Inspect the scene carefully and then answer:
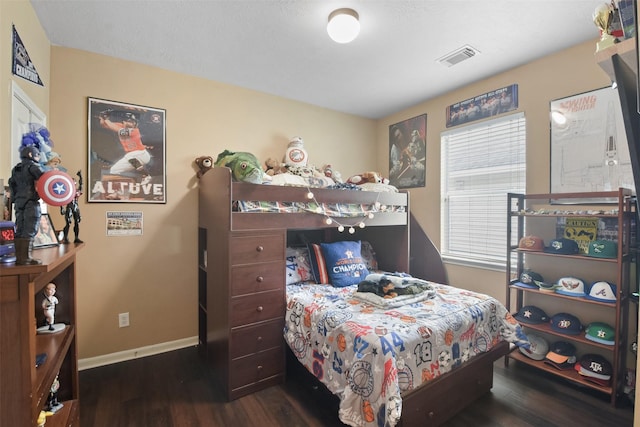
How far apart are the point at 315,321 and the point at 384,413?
0.67 meters

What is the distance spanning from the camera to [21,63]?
1.60 metres

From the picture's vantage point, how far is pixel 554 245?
2.18 metres

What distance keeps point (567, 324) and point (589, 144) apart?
1.34 m

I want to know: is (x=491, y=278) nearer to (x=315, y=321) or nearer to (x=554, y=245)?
(x=554, y=245)

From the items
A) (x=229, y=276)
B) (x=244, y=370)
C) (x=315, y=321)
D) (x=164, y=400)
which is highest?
(x=229, y=276)

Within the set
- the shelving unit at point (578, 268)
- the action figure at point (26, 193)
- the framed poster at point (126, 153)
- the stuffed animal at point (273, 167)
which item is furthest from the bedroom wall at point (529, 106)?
the action figure at point (26, 193)

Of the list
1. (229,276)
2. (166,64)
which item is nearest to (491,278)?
(229,276)

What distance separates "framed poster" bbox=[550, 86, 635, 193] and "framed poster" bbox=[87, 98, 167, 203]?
3.28 meters

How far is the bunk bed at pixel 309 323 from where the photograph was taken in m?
1.53

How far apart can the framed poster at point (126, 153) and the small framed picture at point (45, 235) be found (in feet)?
3.84

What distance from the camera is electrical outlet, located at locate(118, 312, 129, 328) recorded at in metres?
2.42

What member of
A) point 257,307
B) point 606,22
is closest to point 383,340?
point 257,307

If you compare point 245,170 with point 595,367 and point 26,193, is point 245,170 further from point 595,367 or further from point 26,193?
point 595,367

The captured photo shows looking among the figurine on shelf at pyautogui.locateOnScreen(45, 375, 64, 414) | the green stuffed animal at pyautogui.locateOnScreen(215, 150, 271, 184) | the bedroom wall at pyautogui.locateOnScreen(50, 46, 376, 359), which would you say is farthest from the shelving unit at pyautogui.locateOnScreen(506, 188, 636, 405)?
the figurine on shelf at pyautogui.locateOnScreen(45, 375, 64, 414)
